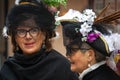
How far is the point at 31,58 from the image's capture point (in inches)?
141

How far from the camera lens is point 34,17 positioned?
3648 millimetres

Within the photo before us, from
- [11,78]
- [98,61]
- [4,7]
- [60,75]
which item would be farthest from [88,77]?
[4,7]

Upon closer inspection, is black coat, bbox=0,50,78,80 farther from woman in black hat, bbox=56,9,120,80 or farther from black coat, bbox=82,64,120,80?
black coat, bbox=82,64,120,80

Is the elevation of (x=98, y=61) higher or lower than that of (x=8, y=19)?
lower

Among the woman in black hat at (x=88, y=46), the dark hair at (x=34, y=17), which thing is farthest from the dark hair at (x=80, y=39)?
the dark hair at (x=34, y=17)

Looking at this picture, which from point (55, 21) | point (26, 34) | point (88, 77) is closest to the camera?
point (88, 77)

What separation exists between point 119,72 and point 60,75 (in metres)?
0.48

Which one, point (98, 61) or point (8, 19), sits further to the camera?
point (8, 19)

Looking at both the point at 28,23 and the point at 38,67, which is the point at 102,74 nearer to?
the point at 38,67

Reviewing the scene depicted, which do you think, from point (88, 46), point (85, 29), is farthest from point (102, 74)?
point (85, 29)

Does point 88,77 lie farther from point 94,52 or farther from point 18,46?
point 18,46

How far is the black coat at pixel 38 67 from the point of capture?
3.60 meters

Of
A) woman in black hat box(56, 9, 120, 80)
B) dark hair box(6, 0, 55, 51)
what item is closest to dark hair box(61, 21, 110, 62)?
woman in black hat box(56, 9, 120, 80)

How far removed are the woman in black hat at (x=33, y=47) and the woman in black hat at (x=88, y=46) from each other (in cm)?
18
